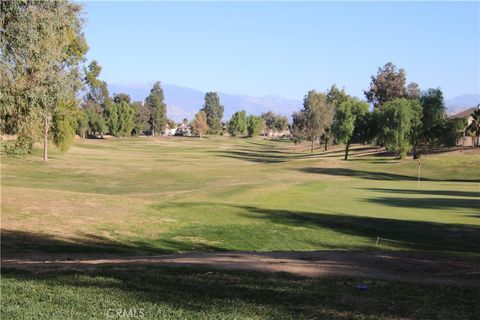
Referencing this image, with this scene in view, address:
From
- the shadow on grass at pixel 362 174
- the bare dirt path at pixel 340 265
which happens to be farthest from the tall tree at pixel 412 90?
the bare dirt path at pixel 340 265

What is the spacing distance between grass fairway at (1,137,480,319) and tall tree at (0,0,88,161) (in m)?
4.74

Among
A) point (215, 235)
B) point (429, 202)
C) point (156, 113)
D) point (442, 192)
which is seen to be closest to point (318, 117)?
point (442, 192)

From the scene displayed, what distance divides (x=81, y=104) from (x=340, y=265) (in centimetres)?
8005

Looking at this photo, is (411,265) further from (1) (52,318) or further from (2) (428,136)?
(2) (428,136)

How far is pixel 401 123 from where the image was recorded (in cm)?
7475

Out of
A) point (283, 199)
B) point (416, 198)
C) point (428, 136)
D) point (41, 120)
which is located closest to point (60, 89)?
point (41, 120)

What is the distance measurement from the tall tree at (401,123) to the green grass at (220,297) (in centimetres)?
6782

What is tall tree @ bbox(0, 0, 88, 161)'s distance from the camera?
1733cm

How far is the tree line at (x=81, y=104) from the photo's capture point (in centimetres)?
1786

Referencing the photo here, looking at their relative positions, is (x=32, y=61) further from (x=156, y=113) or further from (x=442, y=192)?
(x=156, y=113)

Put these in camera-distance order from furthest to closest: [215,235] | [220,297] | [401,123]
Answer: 1. [401,123]
2. [215,235]
3. [220,297]

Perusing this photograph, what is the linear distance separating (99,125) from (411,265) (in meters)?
145

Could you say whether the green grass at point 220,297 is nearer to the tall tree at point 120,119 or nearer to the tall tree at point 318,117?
the tall tree at point 318,117

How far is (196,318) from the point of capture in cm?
774
